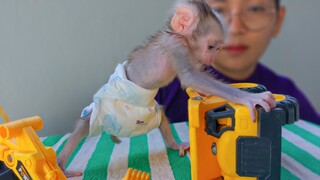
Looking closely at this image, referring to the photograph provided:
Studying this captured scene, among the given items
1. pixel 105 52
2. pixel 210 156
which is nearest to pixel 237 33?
pixel 105 52

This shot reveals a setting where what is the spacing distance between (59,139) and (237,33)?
623 mm

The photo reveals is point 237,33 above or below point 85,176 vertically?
above

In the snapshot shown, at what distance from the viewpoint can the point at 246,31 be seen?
121cm

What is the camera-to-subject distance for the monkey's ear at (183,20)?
0.64 metres

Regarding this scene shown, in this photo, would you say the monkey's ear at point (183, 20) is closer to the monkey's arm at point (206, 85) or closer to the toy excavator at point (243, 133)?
the monkey's arm at point (206, 85)

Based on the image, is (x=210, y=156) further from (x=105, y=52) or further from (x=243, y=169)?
(x=105, y=52)

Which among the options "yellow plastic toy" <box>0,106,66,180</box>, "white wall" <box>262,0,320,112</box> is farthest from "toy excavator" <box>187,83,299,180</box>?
"white wall" <box>262,0,320,112</box>

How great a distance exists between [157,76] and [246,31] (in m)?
0.55

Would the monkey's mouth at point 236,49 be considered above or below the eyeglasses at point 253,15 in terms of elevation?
below

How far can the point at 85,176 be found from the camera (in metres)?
0.77

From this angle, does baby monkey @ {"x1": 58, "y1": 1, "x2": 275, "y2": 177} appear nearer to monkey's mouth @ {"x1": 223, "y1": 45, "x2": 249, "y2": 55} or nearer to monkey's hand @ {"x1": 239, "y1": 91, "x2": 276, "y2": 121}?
monkey's hand @ {"x1": 239, "y1": 91, "x2": 276, "y2": 121}

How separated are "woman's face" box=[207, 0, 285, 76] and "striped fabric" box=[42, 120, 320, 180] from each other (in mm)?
292

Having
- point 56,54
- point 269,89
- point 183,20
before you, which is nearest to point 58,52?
point 56,54

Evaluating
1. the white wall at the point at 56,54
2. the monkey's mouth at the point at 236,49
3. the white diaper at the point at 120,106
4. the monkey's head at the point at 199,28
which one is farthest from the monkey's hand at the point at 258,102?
the monkey's mouth at the point at 236,49
